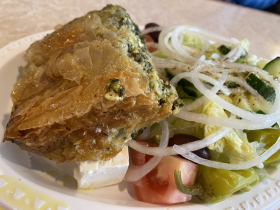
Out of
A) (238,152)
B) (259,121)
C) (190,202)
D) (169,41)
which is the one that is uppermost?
(169,41)

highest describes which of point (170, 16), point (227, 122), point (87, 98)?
point (87, 98)

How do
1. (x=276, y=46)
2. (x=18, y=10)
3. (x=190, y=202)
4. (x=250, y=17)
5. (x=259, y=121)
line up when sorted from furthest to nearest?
1. (x=250, y=17)
2. (x=276, y=46)
3. (x=18, y=10)
4. (x=259, y=121)
5. (x=190, y=202)

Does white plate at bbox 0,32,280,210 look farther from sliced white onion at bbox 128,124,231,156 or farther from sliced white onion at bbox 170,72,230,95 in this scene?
sliced white onion at bbox 170,72,230,95

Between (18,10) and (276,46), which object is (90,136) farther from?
(276,46)

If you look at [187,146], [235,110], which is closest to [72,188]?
[187,146]

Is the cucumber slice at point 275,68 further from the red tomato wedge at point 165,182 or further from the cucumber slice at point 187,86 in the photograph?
the red tomato wedge at point 165,182

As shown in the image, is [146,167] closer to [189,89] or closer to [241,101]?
[189,89]

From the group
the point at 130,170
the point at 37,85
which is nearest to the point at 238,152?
the point at 130,170
